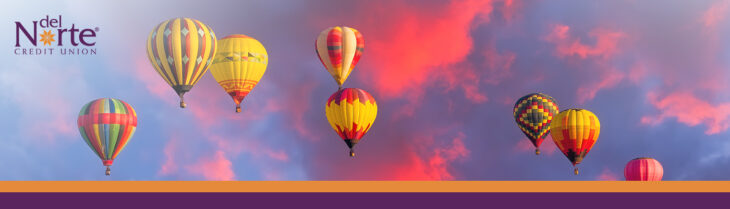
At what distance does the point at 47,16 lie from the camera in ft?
180

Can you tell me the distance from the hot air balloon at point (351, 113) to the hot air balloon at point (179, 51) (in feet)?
21.2

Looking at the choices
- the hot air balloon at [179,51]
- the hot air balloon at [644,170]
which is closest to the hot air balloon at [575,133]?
the hot air balloon at [644,170]

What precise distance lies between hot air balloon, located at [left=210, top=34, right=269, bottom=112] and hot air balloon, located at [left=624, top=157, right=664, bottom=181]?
19.5 m

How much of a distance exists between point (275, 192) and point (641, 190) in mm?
11386

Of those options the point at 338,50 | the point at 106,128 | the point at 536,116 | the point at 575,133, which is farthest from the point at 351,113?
the point at 106,128

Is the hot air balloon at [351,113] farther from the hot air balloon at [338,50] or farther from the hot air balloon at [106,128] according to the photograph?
the hot air balloon at [106,128]

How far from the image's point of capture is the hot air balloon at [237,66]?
57094 mm

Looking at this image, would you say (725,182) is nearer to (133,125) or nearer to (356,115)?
(356,115)

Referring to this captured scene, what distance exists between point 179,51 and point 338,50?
25.9ft

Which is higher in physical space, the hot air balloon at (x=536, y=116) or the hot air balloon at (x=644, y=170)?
the hot air balloon at (x=536, y=116)

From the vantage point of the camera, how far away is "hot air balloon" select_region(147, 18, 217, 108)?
54.4 meters

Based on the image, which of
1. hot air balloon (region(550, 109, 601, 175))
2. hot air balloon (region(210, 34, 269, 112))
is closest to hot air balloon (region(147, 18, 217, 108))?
hot air balloon (region(210, 34, 269, 112))

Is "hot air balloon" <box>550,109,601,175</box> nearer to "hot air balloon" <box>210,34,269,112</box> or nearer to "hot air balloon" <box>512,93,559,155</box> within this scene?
"hot air balloon" <box>512,93,559,155</box>

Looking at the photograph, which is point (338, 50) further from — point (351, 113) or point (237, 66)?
point (237, 66)
